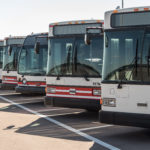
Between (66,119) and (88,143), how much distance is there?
342cm

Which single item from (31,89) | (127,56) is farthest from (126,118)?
(31,89)

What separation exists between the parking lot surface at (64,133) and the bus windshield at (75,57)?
54.7 inches

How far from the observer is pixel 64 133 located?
29.3ft

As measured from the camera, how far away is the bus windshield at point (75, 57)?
435 inches

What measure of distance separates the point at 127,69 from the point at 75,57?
11.0 feet

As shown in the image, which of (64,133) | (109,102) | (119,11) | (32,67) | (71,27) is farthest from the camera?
(32,67)

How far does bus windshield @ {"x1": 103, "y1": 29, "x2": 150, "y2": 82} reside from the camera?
791 cm

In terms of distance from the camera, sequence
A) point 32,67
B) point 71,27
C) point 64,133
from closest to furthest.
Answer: point 64,133
point 71,27
point 32,67

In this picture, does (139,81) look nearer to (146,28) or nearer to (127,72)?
(127,72)

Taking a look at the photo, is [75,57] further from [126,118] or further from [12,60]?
[12,60]

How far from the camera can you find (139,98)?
7.88 meters

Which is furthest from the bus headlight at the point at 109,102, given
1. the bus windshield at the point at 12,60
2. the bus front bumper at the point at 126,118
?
the bus windshield at the point at 12,60

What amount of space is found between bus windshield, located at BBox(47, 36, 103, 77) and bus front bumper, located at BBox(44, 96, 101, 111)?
73 cm

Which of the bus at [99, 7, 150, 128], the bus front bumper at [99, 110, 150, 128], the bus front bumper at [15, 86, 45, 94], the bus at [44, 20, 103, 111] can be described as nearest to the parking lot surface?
the bus front bumper at [99, 110, 150, 128]
